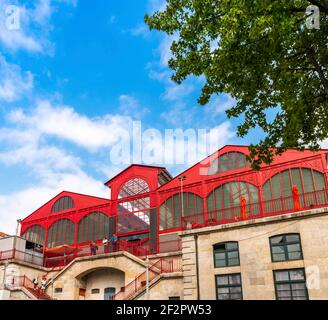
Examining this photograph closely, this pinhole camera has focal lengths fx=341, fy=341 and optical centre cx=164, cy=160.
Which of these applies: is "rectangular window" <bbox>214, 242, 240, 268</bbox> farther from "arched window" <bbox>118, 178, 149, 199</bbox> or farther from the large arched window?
"arched window" <bbox>118, 178, 149, 199</bbox>

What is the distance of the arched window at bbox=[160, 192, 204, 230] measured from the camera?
109 feet

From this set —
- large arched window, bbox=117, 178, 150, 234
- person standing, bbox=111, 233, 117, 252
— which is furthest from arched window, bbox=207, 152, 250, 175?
person standing, bbox=111, 233, 117, 252

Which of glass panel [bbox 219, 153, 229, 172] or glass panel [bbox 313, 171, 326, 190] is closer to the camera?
glass panel [bbox 313, 171, 326, 190]

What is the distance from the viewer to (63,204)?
1650 inches

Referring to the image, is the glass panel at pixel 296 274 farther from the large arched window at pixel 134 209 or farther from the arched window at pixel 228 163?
the large arched window at pixel 134 209

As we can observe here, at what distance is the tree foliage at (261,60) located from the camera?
10305 mm

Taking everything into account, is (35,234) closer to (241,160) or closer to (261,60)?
(241,160)

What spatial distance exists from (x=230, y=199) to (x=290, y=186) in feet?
17.9

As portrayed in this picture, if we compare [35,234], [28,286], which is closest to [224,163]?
[28,286]

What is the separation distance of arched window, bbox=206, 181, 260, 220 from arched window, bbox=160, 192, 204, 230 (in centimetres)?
123

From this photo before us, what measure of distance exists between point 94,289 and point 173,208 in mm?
10555

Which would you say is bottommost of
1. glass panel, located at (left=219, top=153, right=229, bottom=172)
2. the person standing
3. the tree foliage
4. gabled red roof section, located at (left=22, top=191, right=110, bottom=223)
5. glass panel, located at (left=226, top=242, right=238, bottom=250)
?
glass panel, located at (left=226, top=242, right=238, bottom=250)

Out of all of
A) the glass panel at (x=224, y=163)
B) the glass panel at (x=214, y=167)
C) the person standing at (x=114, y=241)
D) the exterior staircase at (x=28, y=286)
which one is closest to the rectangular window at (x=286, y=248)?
the glass panel at (x=224, y=163)

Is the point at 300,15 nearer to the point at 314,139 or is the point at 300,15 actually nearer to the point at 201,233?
the point at 314,139
